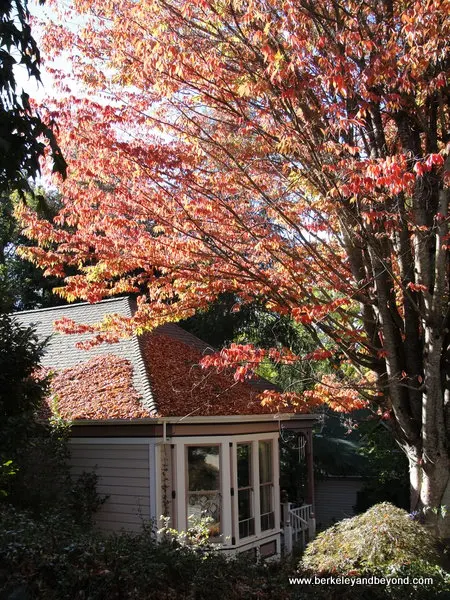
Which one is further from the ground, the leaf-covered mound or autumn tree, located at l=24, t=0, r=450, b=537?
autumn tree, located at l=24, t=0, r=450, b=537

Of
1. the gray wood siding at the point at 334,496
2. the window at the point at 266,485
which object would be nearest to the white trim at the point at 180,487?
the window at the point at 266,485

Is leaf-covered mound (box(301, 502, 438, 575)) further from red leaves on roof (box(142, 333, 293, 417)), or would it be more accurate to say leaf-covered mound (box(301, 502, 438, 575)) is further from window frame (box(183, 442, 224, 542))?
window frame (box(183, 442, 224, 542))

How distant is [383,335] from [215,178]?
9.59 ft

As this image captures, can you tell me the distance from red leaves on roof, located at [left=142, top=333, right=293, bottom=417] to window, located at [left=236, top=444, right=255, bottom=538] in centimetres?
92

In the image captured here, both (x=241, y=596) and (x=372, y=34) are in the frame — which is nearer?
(x=241, y=596)

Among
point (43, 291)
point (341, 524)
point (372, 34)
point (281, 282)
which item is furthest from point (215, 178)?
point (43, 291)

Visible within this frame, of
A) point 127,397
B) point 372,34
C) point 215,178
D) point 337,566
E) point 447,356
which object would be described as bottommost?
point 337,566

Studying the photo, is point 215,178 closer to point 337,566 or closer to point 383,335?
point 383,335

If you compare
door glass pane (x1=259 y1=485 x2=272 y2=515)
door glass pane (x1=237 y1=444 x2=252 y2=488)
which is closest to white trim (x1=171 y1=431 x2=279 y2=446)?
door glass pane (x1=237 y1=444 x2=252 y2=488)

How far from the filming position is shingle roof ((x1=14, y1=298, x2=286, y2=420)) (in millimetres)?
11297

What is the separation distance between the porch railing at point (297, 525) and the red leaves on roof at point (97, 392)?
4569mm

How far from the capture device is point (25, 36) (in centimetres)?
539

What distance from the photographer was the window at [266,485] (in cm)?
1288

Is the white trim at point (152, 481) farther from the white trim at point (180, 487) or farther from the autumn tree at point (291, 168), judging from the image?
the autumn tree at point (291, 168)
